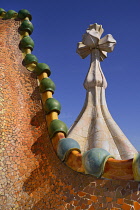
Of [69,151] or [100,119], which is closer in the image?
[69,151]

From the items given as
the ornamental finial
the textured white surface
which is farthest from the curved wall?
the ornamental finial

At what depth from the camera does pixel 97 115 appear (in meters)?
6.06

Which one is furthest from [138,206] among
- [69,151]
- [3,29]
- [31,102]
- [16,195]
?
[3,29]

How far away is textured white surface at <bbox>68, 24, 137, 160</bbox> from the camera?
5.59 metres

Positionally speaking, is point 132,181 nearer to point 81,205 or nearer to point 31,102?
point 81,205

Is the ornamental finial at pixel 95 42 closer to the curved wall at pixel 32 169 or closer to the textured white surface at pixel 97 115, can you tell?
the textured white surface at pixel 97 115

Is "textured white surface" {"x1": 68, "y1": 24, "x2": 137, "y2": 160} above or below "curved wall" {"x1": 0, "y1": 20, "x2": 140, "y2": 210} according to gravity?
above

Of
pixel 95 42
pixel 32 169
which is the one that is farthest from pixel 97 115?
pixel 32 169

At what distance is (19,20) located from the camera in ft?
17.6

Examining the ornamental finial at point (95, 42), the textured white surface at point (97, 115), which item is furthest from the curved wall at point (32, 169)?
the ornamental finial at point (95, 42)

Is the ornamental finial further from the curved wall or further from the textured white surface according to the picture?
the curved wall

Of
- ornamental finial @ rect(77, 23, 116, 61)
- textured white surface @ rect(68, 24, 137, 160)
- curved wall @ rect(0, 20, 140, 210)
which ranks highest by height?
ornamental finial @ rect(77, 23, 116, 61)

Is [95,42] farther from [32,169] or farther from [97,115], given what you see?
[32,169]

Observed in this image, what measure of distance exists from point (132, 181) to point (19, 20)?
4.34 m
